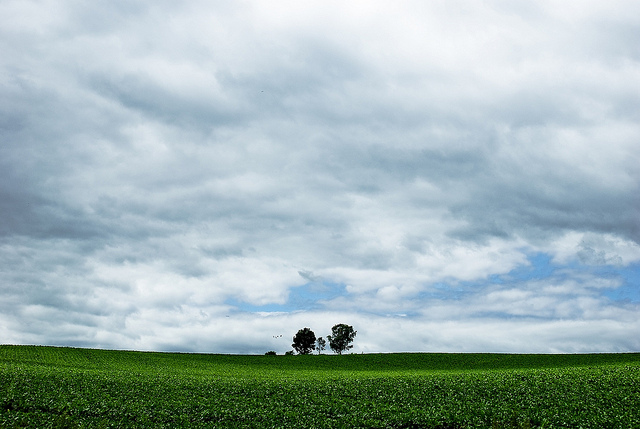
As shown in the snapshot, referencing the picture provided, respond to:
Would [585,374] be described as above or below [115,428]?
above

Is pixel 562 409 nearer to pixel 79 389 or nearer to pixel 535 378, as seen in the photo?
pixel 535 378

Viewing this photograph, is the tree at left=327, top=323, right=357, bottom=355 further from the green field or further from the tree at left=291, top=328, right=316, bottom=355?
the green field

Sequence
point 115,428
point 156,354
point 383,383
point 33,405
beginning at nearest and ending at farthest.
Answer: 1. point 115,428
2. point 33,405
3. point 383,383
4. point 156,354

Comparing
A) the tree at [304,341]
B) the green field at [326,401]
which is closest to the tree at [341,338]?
the tree at [304,341]

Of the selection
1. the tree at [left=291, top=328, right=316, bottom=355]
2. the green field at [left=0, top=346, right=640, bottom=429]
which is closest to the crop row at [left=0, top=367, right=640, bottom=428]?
the green field at [left=0, top=346, right=640, bottom=429]

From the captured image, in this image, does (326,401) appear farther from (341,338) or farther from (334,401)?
(341,338)

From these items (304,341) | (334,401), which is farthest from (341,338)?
(334,401)

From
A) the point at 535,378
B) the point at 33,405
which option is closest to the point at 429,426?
the point at 535,378

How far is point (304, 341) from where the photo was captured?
14700 centimetres

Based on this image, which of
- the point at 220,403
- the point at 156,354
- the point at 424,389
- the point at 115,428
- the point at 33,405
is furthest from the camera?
the point at 156,354

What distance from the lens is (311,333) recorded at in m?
148

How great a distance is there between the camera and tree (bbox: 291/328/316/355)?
483 feet

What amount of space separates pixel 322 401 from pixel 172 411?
13177 mm

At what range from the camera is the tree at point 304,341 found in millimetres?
147250
